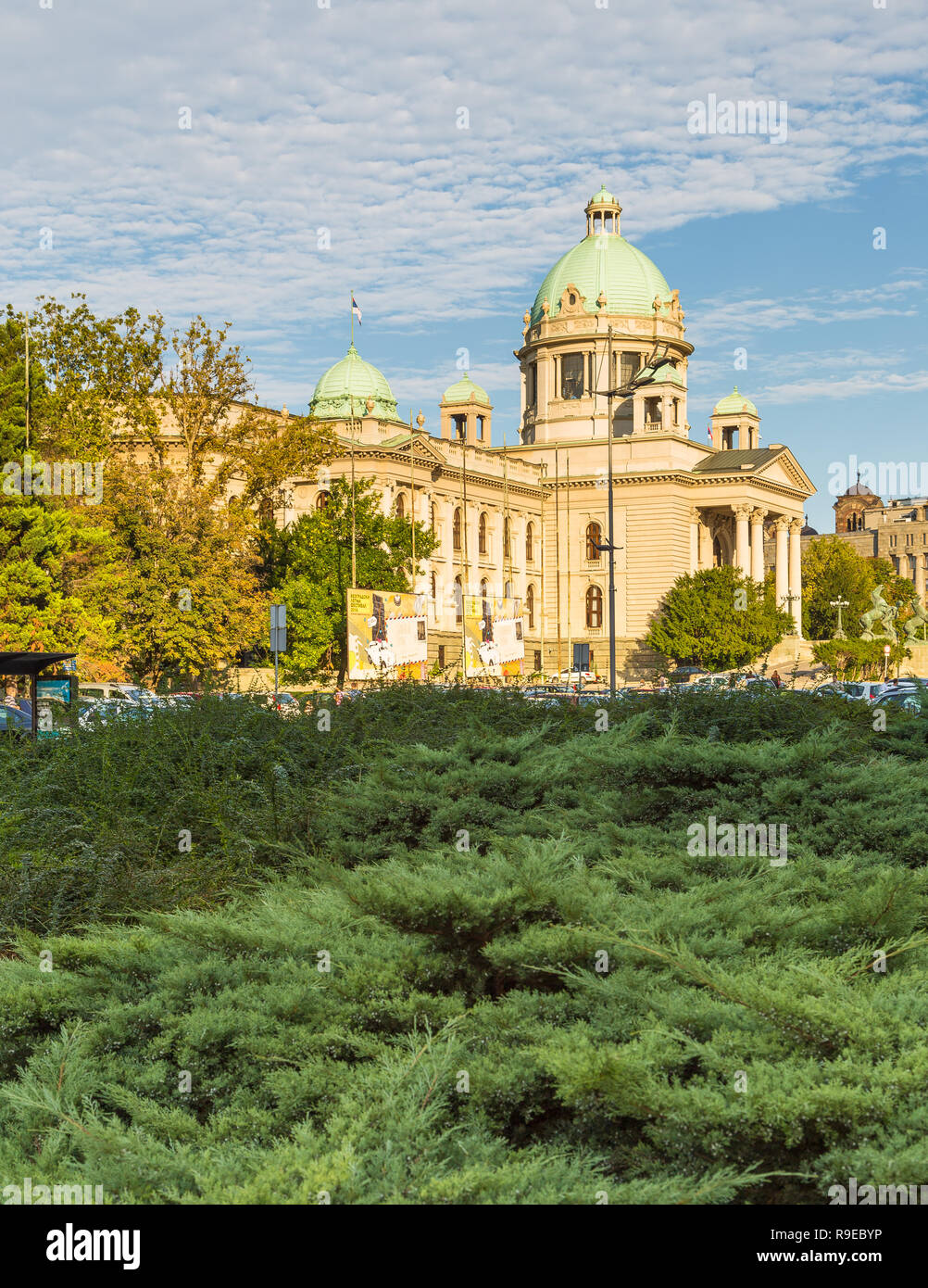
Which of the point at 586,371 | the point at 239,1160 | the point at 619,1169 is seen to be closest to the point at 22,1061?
the point at 239,1160

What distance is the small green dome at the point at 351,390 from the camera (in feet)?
304

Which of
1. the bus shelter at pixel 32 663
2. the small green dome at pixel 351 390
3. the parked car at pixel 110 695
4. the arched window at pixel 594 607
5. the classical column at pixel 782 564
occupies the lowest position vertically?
the parked car at pixel 110 695

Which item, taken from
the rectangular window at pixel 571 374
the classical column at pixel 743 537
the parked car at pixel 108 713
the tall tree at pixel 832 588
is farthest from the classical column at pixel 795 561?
the parked car at pixel 108 713

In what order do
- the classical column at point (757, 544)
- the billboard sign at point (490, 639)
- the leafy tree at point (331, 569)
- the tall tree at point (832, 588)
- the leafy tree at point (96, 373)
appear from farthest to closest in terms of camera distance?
the tall tree at point (832, 588) < the classical column at point (757, 544) < the leafy tree at point (331, 569) < the billboard sign at point (490, 639) < the leafy tree at point (96, 373)

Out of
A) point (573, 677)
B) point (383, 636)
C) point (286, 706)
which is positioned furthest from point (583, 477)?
point (286, 706)

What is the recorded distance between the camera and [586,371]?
4414 inches

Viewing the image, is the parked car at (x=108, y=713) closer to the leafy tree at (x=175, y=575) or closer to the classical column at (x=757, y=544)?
the leafy tree at (x=175, y=575)

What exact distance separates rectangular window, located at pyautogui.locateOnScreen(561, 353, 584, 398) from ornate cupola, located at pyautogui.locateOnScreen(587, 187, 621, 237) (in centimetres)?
1304

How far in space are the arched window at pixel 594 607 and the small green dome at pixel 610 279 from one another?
23.4 meters

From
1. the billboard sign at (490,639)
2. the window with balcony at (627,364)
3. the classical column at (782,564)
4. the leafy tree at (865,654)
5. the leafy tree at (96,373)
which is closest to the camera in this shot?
the leafy tree at (96,373)

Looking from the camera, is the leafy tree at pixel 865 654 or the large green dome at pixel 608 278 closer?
the leafy tree at pixel 865 654

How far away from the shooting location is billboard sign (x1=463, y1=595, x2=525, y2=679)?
6194 cm
